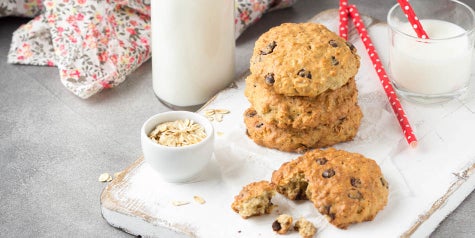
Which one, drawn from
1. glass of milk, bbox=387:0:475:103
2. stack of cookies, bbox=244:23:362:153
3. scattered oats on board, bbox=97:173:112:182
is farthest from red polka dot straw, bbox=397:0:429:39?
scattered oats on board, bbox=97:173:112:182

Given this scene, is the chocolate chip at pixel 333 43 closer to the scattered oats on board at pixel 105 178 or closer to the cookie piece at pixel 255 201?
the cookie piece at pixel 255 201

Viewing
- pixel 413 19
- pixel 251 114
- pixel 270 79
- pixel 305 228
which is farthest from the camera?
pixel 413 19

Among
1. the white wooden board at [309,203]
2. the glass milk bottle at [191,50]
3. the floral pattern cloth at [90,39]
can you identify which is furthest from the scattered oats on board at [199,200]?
the floral pattern cloth at [90,39]

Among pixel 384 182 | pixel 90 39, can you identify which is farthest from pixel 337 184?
pixel 90 39

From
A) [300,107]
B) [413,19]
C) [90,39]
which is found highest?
[413,19]

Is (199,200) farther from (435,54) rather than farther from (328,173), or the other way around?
(435,54)

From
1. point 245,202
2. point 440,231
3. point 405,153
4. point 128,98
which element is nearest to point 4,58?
point 128,98
